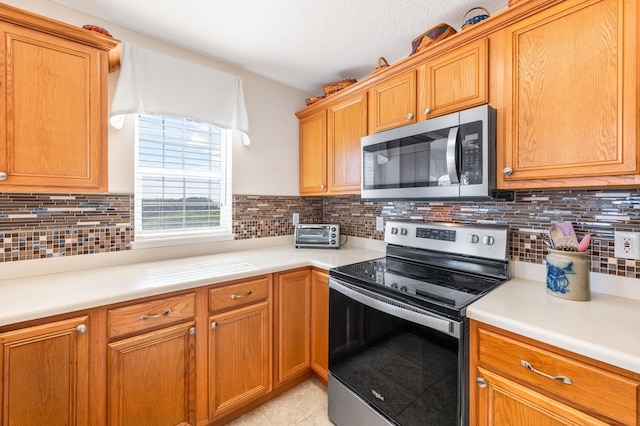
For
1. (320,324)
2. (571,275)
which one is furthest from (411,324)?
(320,324)

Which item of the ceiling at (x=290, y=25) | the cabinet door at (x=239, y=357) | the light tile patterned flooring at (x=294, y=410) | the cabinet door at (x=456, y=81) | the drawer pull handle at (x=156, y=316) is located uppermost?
the ceiling at (x=290, y=25)

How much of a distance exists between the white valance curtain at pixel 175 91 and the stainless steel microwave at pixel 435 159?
1.07 meters

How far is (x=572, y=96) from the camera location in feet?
3.58

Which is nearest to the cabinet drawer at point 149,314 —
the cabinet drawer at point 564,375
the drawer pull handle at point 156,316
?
the drawer pull handle at point 156,316

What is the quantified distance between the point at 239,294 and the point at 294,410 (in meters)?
0.84

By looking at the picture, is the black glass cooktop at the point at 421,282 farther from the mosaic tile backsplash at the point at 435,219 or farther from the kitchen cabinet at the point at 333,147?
the kitchen cabinet at the point at 333,147

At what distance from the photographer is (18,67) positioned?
4.04 feet

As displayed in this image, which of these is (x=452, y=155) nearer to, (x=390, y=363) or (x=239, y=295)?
(x=390, y=363)

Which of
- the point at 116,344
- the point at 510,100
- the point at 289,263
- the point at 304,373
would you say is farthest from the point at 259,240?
the point at 510,100

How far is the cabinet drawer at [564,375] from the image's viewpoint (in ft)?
2.55

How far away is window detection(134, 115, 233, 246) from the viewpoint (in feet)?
6.10

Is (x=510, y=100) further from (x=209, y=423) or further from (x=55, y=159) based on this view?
(x=209, y=423)

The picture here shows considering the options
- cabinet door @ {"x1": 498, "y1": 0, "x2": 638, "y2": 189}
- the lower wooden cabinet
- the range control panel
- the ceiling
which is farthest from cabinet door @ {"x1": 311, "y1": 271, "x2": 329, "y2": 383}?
the ceiling

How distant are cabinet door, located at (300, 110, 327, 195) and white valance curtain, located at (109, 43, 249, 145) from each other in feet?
1.80
